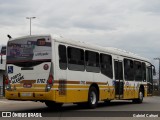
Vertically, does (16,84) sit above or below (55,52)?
below

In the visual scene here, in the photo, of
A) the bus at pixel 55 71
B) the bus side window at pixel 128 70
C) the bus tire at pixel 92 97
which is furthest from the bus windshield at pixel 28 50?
the bus side window at pixel 128 70

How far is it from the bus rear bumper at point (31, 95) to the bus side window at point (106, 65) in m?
5.13

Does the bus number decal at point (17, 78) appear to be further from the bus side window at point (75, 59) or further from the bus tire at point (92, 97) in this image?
the bus tire at point (92, 97)

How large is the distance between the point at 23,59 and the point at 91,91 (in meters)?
3.93

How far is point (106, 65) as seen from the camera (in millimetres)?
21406

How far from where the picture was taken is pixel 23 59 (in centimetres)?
1752

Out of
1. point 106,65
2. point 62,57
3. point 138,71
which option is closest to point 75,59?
point 62,57

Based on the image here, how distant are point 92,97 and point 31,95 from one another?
3898 mm

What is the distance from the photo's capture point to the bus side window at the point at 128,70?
24.1 meters

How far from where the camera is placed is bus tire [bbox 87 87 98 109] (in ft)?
63.6

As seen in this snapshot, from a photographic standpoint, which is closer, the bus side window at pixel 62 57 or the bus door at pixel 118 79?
the bus side window at pixel 62 57

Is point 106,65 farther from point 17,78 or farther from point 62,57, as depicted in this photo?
point 17,78

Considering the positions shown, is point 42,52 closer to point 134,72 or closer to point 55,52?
point 55,52

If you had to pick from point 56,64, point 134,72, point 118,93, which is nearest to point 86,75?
point 56,64
